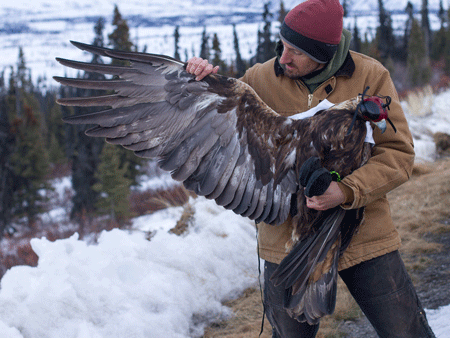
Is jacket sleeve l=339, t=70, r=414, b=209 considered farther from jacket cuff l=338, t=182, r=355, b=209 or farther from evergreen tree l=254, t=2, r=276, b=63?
evergreen tree l=254, t=2, r=276, b=63

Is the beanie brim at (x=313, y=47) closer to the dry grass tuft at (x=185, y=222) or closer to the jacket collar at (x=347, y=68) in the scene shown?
the jacket collar at (x=347, y=68)

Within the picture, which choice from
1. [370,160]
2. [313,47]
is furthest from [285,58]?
[370,160]

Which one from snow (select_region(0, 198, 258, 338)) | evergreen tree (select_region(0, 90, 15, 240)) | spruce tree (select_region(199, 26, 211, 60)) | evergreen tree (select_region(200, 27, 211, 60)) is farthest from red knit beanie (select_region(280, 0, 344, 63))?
evergreen tree (select_region(0, 90, 15, 240))

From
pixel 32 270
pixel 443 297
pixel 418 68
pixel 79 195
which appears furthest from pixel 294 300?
pixel 418 68

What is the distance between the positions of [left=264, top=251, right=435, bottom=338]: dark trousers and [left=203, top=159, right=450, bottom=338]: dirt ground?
4.24ft

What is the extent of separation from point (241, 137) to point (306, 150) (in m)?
0.39

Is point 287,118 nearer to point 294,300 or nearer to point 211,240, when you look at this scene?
point 294,300

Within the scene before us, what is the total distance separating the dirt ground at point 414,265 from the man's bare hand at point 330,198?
5.99 feet

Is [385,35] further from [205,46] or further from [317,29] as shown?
[317,29]

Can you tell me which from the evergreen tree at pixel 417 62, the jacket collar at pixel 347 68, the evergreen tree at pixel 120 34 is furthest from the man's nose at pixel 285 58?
the evergreen tree at pixel 417 62

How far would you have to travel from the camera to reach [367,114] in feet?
5.98

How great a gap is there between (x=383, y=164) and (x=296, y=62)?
711 millimetres

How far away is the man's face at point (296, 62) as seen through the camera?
2125mm

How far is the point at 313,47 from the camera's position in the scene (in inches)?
80.5
